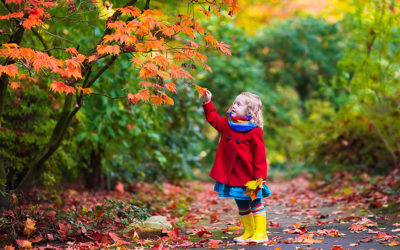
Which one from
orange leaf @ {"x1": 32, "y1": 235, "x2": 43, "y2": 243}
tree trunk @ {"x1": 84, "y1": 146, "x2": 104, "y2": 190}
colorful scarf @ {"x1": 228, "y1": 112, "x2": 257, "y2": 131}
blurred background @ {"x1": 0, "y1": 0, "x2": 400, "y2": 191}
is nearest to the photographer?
orange leaf @ {"x1": 32, "y1": 235, "x2": 43, "y2": 243}

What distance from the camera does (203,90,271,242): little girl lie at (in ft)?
13.7

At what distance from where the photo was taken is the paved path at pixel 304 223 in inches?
156

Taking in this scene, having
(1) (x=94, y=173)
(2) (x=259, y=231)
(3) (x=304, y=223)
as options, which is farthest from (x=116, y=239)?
(1) (x=94, y=173)

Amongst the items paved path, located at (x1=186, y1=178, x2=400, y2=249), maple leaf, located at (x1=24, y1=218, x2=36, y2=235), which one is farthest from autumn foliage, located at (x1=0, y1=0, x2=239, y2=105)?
paved path, located at (x1=186, y1=178, x2=400, y2=249)

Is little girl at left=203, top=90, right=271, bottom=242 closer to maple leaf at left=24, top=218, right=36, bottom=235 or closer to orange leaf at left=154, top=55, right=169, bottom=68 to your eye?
orange leaf at left=154, top=55, right=169, bottom=68

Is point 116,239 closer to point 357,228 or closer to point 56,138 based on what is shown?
point 56,138

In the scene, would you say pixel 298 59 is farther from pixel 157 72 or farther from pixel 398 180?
pixel 157 72

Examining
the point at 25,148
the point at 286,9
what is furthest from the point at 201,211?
the point at 286,9

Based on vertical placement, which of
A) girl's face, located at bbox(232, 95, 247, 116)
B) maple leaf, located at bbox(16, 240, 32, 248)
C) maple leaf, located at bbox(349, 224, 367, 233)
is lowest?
maple leaf, located at bbox(16, 240, 32, 248)

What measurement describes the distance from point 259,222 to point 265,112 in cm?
988

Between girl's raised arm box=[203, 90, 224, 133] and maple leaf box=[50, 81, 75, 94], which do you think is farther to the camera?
girl's raised arm box=[203, 90, 224, 133]

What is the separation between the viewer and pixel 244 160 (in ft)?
13.8

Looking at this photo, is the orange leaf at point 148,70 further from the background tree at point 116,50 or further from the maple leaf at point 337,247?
the maple leaf at point 337,247

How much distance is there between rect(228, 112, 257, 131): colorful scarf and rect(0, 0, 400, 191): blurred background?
666 millimetres
